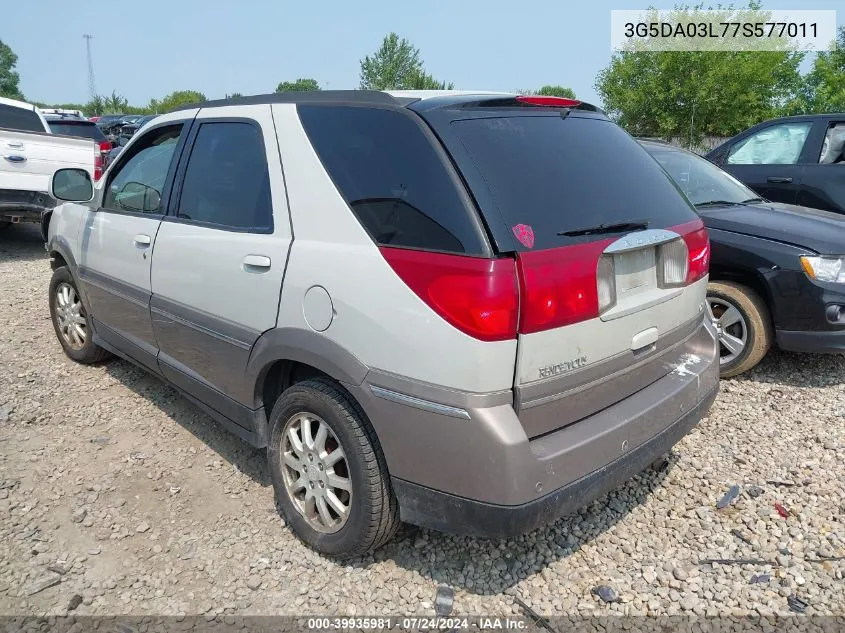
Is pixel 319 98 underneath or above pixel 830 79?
underneath

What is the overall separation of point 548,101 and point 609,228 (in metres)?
0.64

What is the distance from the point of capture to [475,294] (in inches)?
78.0

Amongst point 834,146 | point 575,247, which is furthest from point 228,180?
point 834,146

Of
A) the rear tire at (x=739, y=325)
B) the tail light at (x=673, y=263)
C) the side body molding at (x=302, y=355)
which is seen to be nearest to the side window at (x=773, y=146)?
the rear tire at (x=739, y=325)

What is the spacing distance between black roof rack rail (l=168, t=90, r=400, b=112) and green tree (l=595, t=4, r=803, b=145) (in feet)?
90.5

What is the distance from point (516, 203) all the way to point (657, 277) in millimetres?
770

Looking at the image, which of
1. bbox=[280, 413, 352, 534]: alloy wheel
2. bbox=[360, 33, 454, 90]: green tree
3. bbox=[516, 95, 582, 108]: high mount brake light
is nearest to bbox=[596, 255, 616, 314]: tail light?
bbox=[516, 95, 582, 108]: high mount brake light

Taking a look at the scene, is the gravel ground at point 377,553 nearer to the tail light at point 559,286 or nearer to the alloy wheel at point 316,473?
the alloy wheel at point 316,473

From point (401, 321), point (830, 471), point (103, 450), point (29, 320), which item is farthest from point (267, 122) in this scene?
point (29, 320)

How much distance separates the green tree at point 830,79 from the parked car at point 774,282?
2463 cm

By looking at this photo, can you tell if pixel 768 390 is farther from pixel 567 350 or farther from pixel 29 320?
pixel 29 320

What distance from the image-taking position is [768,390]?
439 centimetres

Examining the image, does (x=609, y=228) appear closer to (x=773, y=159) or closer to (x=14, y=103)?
(x=773, y=159)

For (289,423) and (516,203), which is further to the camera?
(289,423)
